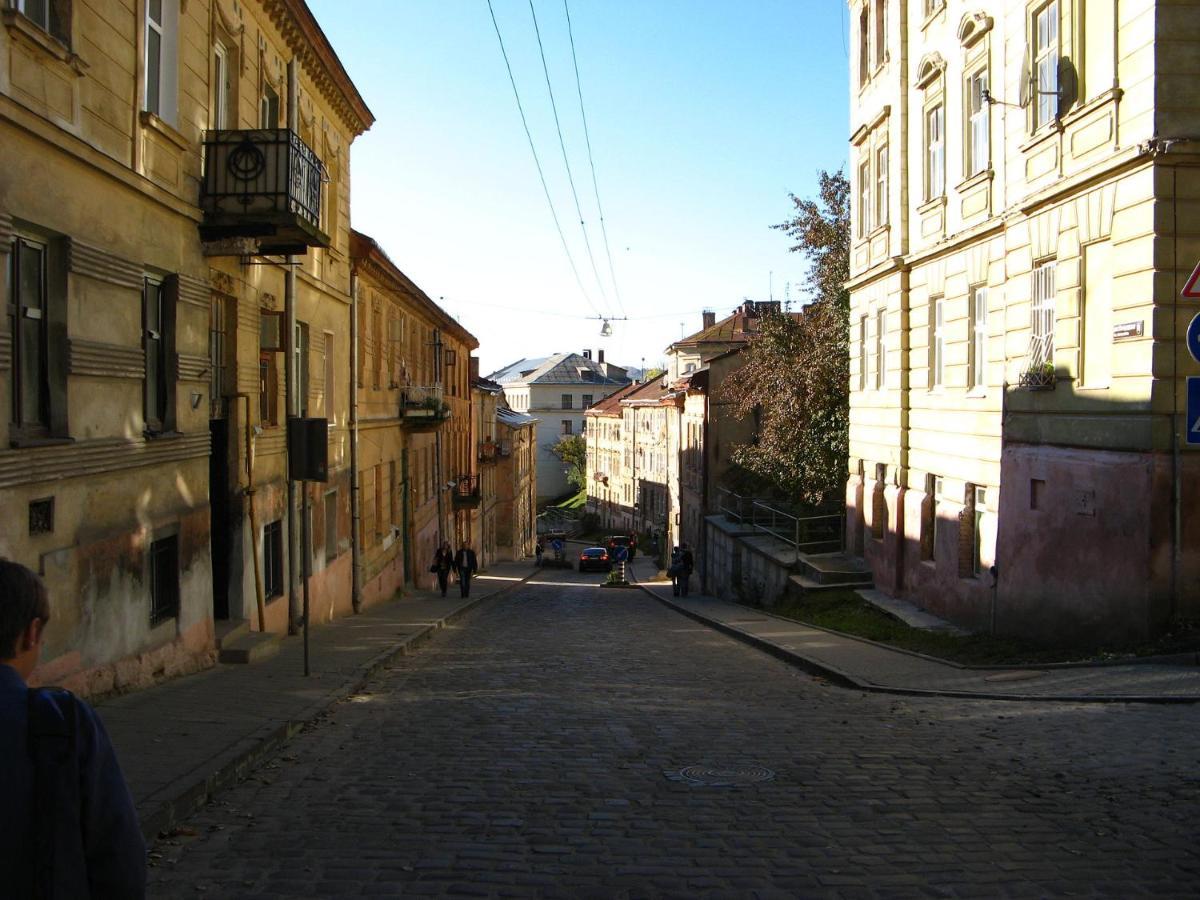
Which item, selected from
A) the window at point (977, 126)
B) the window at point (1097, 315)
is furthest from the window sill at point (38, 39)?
the window at point (977, 126)

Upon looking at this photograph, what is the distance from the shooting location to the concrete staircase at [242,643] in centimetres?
1320

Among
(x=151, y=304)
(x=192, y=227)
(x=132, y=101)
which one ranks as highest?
(x=132, y=101)

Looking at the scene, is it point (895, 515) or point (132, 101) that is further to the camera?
point (895, 515)

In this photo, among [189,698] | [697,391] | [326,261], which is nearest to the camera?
[189,698]

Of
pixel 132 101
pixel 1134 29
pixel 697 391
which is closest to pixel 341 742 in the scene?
pixel 132 101

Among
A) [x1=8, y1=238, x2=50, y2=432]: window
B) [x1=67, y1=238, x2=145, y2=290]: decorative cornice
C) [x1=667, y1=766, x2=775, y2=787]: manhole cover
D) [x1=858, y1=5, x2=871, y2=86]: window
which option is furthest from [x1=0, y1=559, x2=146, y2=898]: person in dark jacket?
[x1=858, y1=5, x2=871, y2=86]: window

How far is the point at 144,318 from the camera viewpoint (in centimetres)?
1123

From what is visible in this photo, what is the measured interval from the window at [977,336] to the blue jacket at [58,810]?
1583cm

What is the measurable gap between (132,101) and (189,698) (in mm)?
5698

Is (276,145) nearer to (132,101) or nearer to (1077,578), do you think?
(132,101)

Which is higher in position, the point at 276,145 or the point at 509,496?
the point at 276,145

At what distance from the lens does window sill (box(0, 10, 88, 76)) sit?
25.8ft

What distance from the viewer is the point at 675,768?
794cm

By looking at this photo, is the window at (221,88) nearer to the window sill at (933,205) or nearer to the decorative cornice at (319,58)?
the decorative cornice at (319,58)
